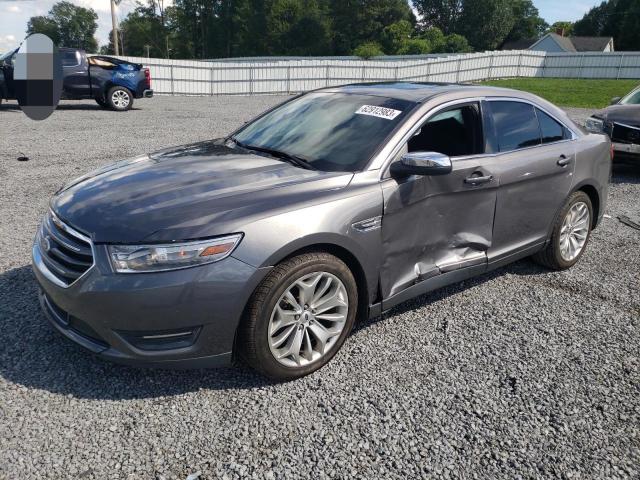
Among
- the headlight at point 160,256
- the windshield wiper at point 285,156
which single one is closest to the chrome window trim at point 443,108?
the windshield wiper at point 285,156

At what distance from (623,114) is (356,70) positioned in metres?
19.3

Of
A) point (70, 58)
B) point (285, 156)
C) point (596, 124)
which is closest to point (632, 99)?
point (596, 124)

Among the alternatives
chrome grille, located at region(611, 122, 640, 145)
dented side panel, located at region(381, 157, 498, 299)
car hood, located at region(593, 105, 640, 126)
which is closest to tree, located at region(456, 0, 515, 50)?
car hood, located at region(593, 105, 640, 126)

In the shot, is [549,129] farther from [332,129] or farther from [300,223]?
[300,223]

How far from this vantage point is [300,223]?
2863 mm

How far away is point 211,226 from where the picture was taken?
8.79 ft

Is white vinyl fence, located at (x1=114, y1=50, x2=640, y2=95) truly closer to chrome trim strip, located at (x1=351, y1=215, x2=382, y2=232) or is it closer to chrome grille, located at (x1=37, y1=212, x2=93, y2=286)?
chrome grille, located at (x1=37, y1=212, x2=93, y2=286)

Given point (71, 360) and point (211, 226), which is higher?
point (211, 226)

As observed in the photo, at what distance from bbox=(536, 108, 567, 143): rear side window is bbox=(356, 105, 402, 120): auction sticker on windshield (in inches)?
61.7

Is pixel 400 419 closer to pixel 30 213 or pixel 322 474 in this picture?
pixel 322 474

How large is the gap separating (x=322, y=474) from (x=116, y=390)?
4.13ft

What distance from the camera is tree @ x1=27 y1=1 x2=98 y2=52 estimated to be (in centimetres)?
10856

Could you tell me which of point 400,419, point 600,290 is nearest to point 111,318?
point 400,419

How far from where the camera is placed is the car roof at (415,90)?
12.5 ft
